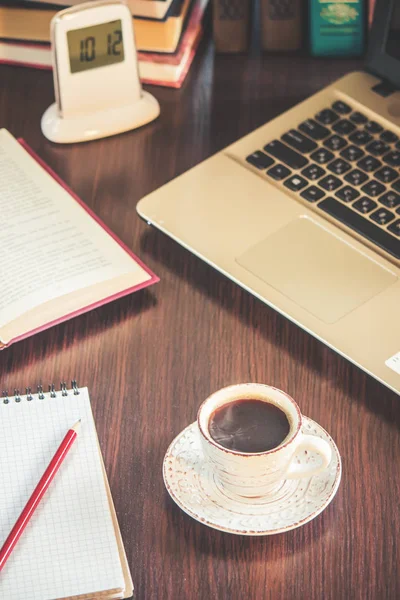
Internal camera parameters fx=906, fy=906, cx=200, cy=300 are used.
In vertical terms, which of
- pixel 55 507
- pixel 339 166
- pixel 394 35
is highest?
pixel 394 35

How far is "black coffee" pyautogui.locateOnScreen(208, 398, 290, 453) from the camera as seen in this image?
695 mm

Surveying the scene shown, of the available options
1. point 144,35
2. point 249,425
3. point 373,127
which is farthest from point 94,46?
point 249,425

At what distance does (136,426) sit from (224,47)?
0.67 meters

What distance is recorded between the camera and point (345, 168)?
1027 millimetres

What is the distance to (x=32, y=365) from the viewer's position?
87cm

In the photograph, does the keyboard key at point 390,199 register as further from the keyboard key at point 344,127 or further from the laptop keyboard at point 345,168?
the keyboard key at point 344,127

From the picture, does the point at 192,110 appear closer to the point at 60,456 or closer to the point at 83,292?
the point at 83,292

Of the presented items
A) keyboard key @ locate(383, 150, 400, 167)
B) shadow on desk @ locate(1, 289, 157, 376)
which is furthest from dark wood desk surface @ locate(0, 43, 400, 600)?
keyboard key @ locate(383, 150, 400, 167)

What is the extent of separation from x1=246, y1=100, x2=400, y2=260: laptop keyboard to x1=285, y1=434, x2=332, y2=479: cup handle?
295 millimetres

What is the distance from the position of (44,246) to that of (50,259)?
24 mm

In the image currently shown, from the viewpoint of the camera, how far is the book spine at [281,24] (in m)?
1.23

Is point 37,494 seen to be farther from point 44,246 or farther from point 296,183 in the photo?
point 296,183

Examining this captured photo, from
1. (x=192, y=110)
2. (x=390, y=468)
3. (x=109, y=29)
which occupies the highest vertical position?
(x=109, y=29)

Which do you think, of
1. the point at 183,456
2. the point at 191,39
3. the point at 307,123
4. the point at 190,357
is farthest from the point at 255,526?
the point at 191,39
